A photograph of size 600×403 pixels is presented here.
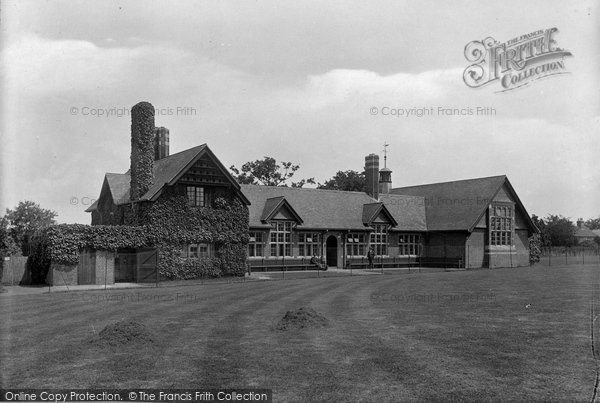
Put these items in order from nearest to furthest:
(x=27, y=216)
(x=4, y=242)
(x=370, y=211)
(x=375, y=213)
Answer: (x=4, y=242), (x=375, y=213), (x=370, y=211), (x=27, y=216)

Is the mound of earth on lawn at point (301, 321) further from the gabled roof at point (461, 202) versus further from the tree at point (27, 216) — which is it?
the tree at point (27, 216)

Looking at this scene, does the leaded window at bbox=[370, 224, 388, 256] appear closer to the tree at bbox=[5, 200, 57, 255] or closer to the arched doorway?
the arched doorway

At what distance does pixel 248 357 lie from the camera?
36.6ft

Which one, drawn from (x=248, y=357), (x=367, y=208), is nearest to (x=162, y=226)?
(x=367, y=208)

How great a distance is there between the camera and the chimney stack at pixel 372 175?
52.1 metres

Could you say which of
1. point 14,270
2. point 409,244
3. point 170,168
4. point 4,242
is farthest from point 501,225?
point 4,242

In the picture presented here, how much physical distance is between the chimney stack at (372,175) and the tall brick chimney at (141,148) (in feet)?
75.7

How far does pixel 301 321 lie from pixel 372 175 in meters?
39.0

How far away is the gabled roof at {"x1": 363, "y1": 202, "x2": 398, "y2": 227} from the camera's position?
4684 centimetres

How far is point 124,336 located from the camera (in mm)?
12508

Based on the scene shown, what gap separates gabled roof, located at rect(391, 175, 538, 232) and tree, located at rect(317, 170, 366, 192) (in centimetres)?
2138

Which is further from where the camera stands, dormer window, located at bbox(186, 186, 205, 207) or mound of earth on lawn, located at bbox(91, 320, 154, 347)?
dormer window, located at bbox(186, 186, 205, 207)


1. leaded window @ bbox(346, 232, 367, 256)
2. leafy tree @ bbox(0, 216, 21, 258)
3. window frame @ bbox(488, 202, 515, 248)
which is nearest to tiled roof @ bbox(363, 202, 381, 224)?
leaded window @ bbox(346, 232, 367, 256)

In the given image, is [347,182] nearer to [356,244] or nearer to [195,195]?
[356,244]
